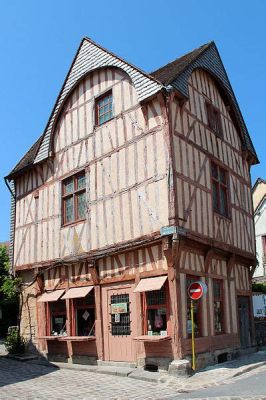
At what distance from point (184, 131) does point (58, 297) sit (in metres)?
6.14

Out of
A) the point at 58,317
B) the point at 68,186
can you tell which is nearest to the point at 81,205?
the point at 68,186

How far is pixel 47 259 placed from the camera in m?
15.0

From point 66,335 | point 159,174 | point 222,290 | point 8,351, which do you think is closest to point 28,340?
point 8,351

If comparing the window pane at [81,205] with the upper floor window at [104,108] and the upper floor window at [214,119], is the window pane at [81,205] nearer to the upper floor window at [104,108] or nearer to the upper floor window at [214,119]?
the upper floor window at [104,108]

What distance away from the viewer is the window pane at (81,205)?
14.1m

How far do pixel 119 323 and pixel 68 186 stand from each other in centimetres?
477

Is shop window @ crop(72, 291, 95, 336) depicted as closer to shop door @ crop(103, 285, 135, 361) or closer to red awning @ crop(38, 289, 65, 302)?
red awning @ crop(38, 289, 65, 302)

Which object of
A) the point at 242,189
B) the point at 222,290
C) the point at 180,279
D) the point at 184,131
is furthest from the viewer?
the point at 242,189

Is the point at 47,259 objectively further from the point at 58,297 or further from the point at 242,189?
the point at 242,189

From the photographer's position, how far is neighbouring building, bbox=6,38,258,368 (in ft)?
38.4

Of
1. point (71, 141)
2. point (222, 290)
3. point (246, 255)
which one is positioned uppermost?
point (71, 141)

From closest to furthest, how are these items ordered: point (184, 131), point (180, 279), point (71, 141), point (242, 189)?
point (180, 279) < point (184, 131) < point (71, 141) < point (242, 189)

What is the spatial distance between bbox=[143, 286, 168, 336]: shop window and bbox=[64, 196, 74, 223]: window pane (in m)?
4.01

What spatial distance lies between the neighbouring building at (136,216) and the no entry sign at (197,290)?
0.22m
